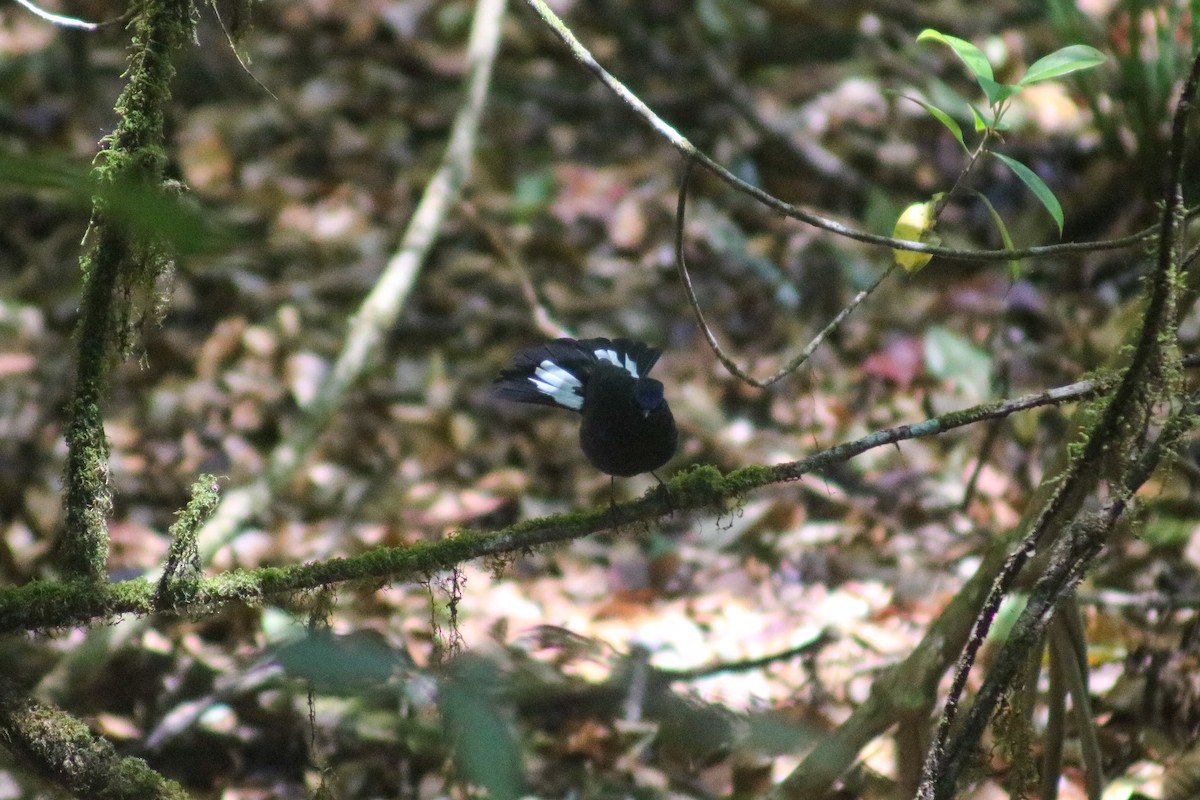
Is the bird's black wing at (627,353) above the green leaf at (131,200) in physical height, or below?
above

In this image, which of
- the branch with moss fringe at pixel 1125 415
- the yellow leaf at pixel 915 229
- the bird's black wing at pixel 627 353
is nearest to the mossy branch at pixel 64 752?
the branch with moss fringe at pixel 1125 415

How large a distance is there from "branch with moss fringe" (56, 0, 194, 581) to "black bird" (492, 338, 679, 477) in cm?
95

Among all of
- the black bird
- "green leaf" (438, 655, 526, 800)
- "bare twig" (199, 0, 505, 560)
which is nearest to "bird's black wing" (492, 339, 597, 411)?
the black bird

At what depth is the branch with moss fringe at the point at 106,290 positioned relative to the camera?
6.58ft

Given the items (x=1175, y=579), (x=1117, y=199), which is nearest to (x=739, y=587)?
(x=1175, y=579)

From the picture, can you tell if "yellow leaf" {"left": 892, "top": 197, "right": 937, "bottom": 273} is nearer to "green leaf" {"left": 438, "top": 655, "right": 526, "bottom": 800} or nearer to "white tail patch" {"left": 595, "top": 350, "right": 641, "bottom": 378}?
"white tail patch" {"left": 595, "top": 350, "right": 641, "bottom": 378}

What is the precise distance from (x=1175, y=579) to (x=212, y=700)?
3158 millimetres

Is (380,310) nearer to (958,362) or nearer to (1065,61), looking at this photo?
(958,362)

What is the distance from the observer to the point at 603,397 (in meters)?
2.92

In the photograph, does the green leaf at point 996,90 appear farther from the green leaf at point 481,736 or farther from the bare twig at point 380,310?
the bare twig at point 380,310

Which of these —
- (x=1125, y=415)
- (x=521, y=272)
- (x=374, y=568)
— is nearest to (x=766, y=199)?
(x=1125, y=415)

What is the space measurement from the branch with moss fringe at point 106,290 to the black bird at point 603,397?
95 cm

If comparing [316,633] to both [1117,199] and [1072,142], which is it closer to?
[1117,199]

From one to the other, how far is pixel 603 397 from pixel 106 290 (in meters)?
1.31
